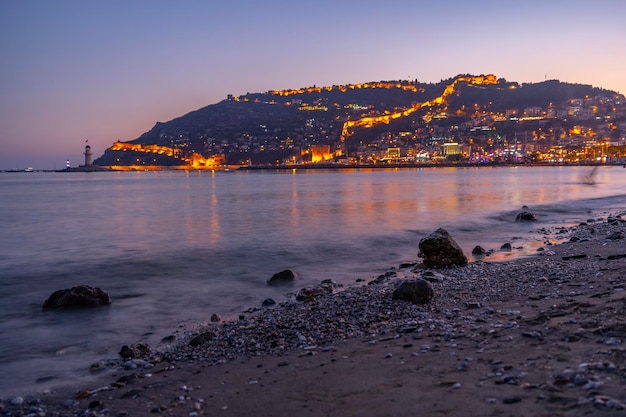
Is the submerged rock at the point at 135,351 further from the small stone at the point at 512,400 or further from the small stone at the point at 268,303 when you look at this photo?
the small stone at the point at 512,400

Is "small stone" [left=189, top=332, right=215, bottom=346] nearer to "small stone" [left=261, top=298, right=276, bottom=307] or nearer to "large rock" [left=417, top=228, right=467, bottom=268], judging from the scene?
"small stone" [left=261, top=298, right=276, bottom=307]

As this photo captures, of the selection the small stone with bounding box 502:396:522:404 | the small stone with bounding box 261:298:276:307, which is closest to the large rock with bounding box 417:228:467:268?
the small stone with bounding box 261:298:276:307

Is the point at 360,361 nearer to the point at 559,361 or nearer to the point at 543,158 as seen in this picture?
the point at 559,361

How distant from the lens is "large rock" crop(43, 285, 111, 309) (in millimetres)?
10281

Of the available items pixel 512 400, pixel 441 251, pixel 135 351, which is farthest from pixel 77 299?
pixel 512 400

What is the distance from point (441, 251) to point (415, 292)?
4.49 m

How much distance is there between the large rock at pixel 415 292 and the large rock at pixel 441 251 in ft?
13.7

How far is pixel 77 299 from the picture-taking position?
405 inches

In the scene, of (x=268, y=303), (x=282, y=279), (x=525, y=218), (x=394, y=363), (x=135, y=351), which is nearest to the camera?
(x=394, y=363)

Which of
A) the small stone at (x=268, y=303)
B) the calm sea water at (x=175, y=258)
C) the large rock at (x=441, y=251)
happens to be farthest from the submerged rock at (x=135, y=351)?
the large rock at (x=441, y=251)

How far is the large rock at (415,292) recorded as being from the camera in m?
8.21

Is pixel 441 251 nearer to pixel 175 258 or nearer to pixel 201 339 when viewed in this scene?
pixel 201 339

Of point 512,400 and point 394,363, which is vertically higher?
point 512,400

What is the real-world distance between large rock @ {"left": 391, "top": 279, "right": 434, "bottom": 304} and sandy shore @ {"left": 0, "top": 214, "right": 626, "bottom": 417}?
0.67ft
